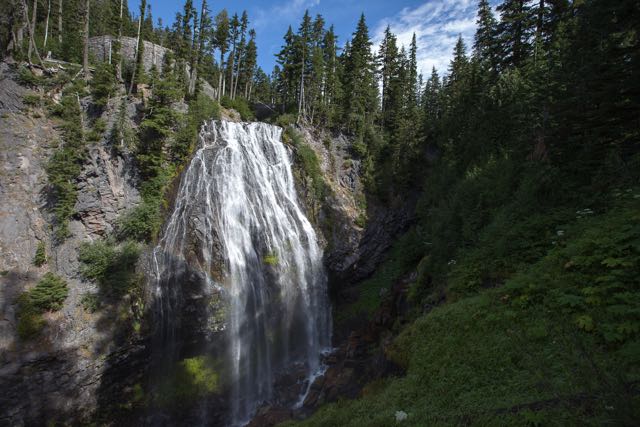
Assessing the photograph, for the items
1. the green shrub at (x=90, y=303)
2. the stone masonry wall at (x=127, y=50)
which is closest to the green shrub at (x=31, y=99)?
the stone masonry wall at (x=127, y=50)

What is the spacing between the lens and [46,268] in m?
16.4

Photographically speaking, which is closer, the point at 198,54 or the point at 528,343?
the point at 528,343

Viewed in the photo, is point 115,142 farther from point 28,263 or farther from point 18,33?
point 18,33

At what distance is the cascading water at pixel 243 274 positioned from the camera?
56.4ft

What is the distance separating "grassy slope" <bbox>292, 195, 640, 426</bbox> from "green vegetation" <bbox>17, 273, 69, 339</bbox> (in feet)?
46.0

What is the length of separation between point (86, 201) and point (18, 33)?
1580 cm

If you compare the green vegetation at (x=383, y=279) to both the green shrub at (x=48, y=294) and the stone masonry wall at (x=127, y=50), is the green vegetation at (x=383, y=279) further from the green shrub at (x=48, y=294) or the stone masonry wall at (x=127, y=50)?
the stone masonry wall at (x=127, y=50)

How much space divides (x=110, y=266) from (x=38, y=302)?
320cm

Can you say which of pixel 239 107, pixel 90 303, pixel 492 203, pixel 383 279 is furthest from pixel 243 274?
pixel 239 107

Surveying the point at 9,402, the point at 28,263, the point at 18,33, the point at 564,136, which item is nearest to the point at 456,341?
the point at 564,136

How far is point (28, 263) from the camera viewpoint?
16031 mm

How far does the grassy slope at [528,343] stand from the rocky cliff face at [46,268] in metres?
12.5

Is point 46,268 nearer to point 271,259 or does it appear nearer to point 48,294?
point 48,294

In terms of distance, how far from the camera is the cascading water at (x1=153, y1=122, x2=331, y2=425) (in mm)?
17203
